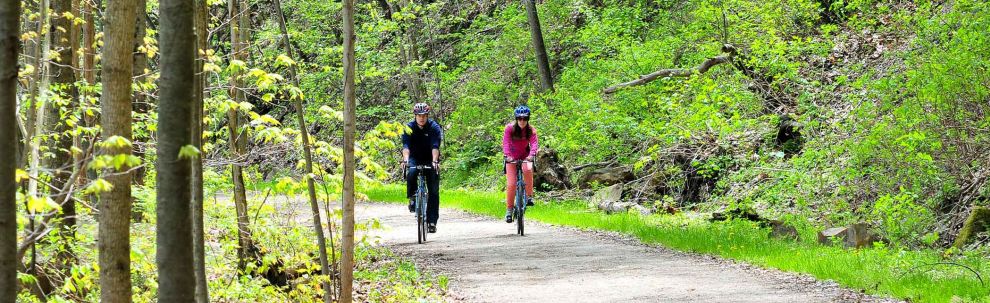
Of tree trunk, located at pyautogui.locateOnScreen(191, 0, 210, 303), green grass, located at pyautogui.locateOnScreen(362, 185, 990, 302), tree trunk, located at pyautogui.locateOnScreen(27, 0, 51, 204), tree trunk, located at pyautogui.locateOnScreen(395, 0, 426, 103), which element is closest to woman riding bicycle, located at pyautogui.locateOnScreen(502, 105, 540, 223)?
green grass, located at pyautogui.locateOnScreen(362, 185, 990, 302)

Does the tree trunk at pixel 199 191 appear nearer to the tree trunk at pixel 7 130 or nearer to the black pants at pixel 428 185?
the tree trunk at pixel 7 130

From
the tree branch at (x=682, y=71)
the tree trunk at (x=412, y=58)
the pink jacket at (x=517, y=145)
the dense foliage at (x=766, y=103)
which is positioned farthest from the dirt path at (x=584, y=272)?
the tree trunk at (x=412, y=58)

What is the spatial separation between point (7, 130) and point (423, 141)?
907 cm

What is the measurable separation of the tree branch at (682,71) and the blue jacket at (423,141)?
634cm

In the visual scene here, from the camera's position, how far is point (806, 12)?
18406 millimetres

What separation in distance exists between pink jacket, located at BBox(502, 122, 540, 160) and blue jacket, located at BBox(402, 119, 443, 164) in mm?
1144

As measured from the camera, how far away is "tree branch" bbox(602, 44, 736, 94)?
1725 cm

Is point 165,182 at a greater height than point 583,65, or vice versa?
point 583,65

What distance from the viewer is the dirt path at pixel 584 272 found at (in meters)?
8.66

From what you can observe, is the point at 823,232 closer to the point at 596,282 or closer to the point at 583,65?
the point at 596,282

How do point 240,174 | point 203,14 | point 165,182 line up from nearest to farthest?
point 165,182, point 203,14, point 240,174

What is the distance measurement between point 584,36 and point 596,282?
15.0m

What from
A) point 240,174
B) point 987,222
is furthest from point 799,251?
point 240,174

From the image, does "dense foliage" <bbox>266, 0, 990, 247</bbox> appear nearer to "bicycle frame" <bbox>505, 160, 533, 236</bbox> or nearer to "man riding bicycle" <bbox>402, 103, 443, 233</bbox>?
"bicycle frame" <bbox>505, 160, 533, 236</bbox>
